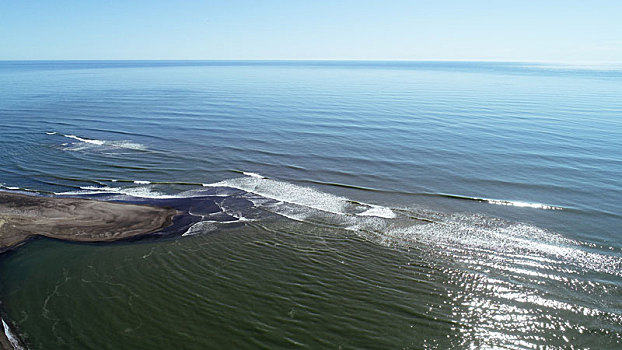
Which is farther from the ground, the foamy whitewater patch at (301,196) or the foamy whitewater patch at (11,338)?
the foamy whitewater patch at (301,196)

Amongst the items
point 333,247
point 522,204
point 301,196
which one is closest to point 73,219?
point 301,196

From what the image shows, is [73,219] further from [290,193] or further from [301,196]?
[301,196]

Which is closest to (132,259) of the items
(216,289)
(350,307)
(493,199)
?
(216,289)

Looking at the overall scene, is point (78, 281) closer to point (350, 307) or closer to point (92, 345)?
point (92, 345)

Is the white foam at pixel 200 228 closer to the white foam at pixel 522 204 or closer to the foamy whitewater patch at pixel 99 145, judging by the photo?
the white foam at pixel 522 204

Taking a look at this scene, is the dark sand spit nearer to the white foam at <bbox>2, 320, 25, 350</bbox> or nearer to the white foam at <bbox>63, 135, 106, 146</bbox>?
the white foam at <bbox>2, 320, 25, 350</bbox>

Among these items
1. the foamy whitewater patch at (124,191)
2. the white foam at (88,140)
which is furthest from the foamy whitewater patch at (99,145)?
the foamy whitewater patch at (124,191)
